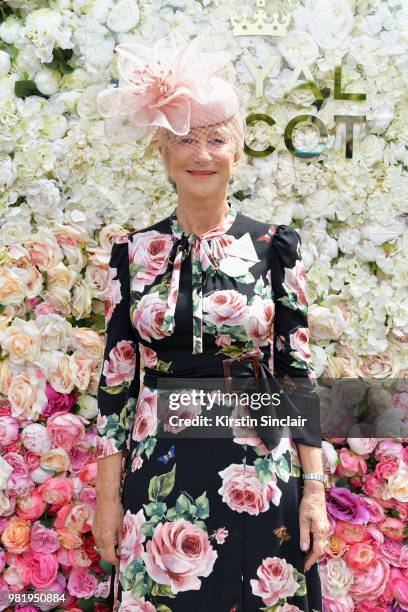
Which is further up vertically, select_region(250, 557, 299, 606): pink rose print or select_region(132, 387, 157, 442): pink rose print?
select_region(132, 387, 157, 442): pink rose print

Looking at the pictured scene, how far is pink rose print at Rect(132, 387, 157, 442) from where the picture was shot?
1942 mm

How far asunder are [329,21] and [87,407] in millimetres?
1432

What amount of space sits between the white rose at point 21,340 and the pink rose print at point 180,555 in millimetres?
823

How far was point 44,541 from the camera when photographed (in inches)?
98.0

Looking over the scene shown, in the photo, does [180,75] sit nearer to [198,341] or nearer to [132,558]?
[198,341]

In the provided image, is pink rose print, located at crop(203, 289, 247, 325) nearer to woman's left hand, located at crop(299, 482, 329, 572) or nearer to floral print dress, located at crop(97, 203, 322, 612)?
floral print dress, located at crop(97, 203, 322, 612)

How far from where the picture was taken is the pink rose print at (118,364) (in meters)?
1.99

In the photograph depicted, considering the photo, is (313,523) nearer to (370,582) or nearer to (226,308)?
(226,308)

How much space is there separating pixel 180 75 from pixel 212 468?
942 millimetres

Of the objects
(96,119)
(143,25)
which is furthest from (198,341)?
(143,25)

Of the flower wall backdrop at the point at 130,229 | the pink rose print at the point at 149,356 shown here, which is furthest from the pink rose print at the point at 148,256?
the flower wall backdrop at the point at 130,229

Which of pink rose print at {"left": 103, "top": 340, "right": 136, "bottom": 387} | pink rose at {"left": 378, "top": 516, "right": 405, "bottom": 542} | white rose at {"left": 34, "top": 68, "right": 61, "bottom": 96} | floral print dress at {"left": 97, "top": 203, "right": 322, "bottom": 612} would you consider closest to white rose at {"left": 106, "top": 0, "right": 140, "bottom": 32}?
white rose at {"left": 34, "top": 68, "right": 61, "bottom": 96}

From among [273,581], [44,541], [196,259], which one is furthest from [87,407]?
[273,581]

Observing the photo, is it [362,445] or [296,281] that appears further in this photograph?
[362,445]
